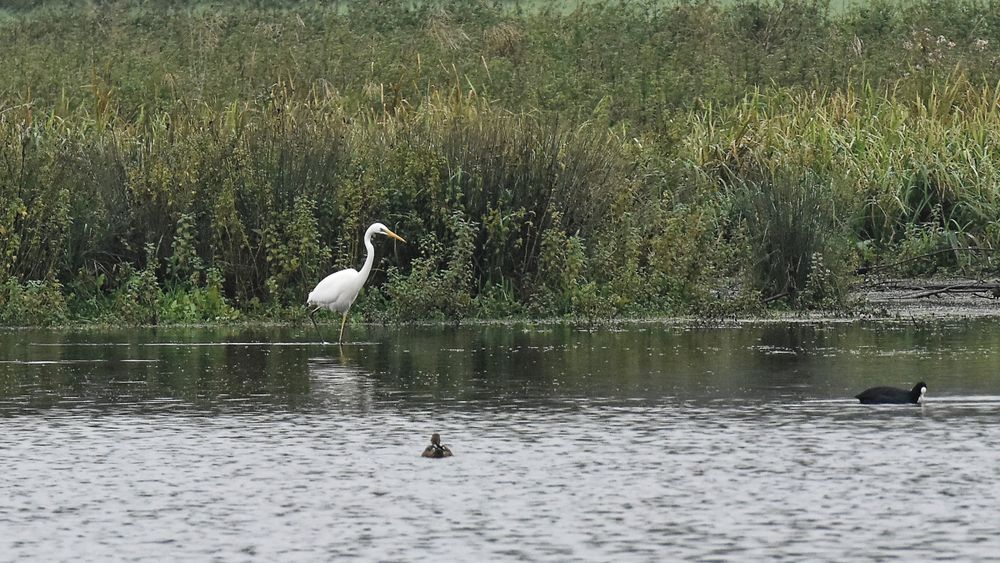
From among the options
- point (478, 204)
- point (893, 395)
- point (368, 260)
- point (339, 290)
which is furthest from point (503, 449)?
point (478, 204)

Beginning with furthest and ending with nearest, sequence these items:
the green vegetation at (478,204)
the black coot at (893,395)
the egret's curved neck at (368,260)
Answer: the green vegetation at (478,204) → the egret's curved neck at (368,260) → the black coot at (893,395)

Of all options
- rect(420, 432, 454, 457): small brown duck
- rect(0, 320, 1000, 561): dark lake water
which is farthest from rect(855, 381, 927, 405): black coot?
rect(420, 432, 454, 457): small brown duck

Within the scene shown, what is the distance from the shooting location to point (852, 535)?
29.8ft

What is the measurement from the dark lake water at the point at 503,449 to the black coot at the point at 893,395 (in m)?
0.09

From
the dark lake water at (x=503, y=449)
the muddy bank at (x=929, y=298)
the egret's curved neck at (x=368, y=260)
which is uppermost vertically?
the egret's curved neck at (x=368, y=260)

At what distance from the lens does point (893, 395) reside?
43.1ft

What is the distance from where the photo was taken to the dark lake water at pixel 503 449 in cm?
912

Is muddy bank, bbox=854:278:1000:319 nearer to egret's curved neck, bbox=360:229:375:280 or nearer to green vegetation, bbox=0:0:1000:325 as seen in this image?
green vegetation, bbox=0:0:1000:325

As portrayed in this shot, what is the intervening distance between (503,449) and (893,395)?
302 cm

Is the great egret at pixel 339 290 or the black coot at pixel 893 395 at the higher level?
the great egret at pixel 339 290

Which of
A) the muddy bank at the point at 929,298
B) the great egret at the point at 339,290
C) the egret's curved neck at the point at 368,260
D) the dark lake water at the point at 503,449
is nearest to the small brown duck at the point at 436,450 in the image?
the dark lake water at the point at 503,449

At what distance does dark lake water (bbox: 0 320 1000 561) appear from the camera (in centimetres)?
912

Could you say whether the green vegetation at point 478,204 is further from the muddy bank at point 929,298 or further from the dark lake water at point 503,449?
the dark lake water at point 503,449

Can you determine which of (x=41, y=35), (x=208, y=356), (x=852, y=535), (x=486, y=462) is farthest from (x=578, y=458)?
(x=41, y=35)
